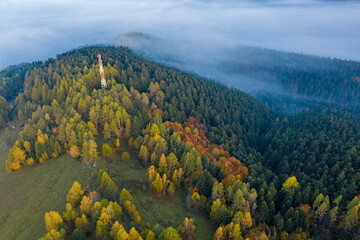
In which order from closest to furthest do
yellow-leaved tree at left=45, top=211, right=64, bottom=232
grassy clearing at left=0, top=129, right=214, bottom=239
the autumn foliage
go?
yellow-leaved tree at left=45, top=211, right=64, bottom=232, grassy clearing at left=0, top=129, right=214, bottom=239, the autumn foliage

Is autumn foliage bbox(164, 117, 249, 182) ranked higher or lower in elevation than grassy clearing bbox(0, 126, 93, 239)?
higher

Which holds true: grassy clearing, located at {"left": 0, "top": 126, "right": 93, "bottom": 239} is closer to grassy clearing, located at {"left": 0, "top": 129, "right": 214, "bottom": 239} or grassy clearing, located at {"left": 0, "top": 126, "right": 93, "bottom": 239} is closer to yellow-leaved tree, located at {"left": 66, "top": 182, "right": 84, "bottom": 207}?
grassy clearing, located at {"left": 0, "top": 129, "right": 214, "bottom": 239}

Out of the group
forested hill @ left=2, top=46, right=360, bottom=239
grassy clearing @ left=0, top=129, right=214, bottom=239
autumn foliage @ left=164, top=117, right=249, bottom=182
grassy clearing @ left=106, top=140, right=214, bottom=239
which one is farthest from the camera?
autumn foliage @ left=164, top=117, right=249, bottom=182

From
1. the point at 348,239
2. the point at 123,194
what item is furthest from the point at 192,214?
the point at 348,239

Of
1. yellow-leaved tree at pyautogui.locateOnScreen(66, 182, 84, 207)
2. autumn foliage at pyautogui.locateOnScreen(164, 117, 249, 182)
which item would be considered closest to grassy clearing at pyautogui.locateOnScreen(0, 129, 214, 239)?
yellow-leaved tree at pyautogui.locateOnScreen(66, 182, 84, 207)

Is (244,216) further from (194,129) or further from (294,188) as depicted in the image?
(194,129)

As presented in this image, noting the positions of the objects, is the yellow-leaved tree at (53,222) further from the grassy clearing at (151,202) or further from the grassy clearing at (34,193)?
the grassy clearing at (151,202)
